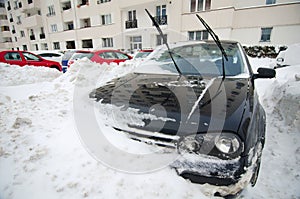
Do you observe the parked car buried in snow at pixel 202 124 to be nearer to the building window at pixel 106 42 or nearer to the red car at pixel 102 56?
the red car at pixel 102 56

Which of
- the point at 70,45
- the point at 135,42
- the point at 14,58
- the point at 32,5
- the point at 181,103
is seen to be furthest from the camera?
the point at 32,5

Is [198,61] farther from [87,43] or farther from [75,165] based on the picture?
[87,43]

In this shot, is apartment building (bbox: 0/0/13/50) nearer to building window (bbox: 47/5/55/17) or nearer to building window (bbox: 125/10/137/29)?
building window (bbox: 47/5/55/17)

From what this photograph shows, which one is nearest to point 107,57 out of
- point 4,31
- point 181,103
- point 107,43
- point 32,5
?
point 181,103

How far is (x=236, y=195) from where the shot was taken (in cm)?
131

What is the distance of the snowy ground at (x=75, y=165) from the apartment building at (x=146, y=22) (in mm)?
14944

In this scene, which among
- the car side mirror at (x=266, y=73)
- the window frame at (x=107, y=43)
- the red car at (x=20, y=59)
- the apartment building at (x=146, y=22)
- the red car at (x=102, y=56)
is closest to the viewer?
the car side mirror at (x=266, y=73)

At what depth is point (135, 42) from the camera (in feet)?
67.8

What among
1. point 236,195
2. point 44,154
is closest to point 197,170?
point 236,195

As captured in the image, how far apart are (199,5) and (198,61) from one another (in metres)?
16.2

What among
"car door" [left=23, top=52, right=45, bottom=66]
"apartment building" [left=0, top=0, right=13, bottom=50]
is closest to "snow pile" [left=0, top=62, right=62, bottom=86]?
"car door" [left=23, top=52, right=45, bottom=66]

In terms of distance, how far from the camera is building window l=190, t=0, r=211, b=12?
50.7ft

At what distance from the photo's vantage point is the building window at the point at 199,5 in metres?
15.5

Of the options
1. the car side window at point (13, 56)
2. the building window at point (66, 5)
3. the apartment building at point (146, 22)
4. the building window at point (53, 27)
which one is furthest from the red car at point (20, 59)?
the building window at point (53, 27)
